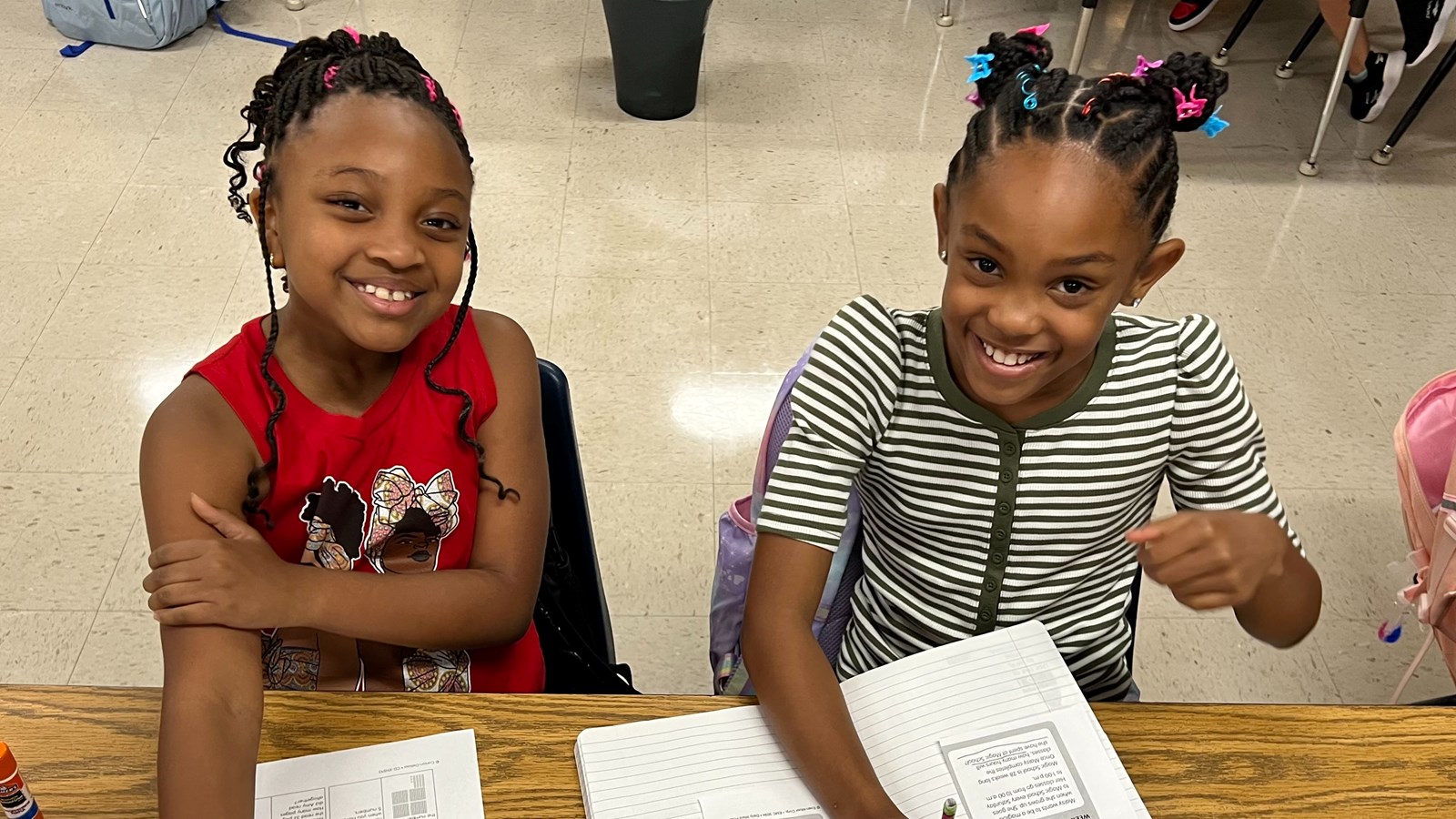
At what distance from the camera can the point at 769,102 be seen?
326 cm

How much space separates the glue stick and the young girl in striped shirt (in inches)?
19.3

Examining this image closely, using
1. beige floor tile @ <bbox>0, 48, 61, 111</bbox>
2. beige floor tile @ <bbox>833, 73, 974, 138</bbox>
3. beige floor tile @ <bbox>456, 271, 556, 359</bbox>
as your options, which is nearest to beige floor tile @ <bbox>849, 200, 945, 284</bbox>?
beige floor tile @ <bbox>833, 73, 974, 138</bbox>

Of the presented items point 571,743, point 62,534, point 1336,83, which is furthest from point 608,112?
point 571,743

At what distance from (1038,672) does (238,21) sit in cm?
340

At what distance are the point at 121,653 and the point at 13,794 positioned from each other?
3.90ft

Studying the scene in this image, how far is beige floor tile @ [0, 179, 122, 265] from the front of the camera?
8.30 ft

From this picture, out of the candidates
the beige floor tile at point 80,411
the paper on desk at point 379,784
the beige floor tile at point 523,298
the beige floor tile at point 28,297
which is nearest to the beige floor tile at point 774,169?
the beige floor tile at point 523,298

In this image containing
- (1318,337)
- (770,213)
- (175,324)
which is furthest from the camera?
(770,213)

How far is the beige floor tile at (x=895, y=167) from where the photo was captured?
9.47ft

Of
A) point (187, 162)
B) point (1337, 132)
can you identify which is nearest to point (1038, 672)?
point (187, 162)

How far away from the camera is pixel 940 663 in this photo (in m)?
0.90

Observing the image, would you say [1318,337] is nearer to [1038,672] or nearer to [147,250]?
[1038,672]

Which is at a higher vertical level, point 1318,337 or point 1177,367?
point 1177,367

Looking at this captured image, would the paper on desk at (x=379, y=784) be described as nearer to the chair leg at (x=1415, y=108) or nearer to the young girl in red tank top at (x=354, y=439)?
the young girl in red tank top at (x=354, y=439)
